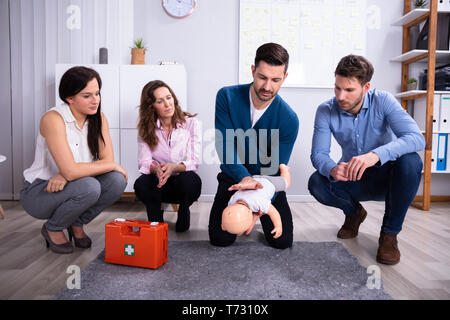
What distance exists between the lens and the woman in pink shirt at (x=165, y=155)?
74.3 inches

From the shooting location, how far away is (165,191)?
1959mm

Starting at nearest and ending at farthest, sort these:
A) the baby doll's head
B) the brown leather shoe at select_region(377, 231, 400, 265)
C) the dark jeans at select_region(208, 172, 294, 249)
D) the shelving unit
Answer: the baby doll's head, the brown leather shoe at select_region(377, 231, 400, 265), the dark jeans at select_region(208, 172, 294, 249), the shelving unit

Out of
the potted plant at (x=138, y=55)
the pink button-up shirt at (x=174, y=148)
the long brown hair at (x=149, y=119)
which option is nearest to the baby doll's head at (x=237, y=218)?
the pink button-up shirt at (x=174, y=148)

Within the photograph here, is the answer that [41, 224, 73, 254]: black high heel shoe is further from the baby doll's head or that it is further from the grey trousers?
the baby doll's head

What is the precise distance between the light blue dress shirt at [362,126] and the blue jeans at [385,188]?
125 mm

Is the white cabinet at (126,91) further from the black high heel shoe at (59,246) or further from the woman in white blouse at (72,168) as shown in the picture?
the black high heel shoe at (59,246)

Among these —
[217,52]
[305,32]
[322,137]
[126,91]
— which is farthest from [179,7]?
[322,137]

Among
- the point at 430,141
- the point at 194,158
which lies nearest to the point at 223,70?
the point at 194,158

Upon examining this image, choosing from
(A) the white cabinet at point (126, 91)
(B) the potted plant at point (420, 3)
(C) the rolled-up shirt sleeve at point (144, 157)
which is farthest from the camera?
(B) the potted plant at point (420, 3)

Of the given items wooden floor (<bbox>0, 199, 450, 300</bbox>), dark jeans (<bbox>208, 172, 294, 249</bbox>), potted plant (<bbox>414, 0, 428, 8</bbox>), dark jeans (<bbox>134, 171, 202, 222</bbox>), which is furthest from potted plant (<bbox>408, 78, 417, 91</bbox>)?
dark jeans (<bbox>134, 171, 202, 222</bbox>)

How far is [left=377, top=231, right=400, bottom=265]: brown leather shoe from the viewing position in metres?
1.44

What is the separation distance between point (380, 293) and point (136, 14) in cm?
278

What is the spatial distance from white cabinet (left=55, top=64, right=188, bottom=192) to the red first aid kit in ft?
3.99

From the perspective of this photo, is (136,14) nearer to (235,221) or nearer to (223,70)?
(223,70)
